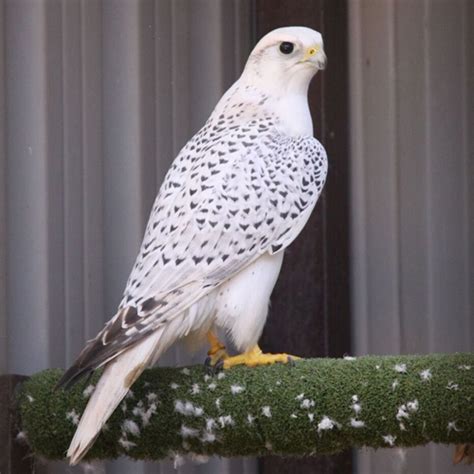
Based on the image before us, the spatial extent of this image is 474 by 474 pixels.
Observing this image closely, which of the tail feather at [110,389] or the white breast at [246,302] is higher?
the white breast at [246,302]

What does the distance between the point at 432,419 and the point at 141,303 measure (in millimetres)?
784

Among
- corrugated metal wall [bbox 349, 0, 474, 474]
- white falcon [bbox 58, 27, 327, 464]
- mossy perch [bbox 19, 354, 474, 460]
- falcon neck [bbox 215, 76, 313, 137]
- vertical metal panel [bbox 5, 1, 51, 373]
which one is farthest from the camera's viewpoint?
corrugated metal wall [bbox 349, 0, 474, 474]

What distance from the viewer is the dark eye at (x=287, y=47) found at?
4.54 m

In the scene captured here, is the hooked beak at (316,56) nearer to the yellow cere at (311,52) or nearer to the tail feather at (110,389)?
the yellow cere at (311,52)

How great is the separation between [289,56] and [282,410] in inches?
45.2

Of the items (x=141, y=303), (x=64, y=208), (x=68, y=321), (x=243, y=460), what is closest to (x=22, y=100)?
(x=64, y=208)

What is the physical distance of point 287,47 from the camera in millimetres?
4547

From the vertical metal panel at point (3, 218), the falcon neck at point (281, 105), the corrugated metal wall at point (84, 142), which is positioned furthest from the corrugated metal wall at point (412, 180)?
the vertical metal panel at point (3, 218)

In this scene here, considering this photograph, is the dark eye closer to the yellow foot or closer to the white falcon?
the white falcon

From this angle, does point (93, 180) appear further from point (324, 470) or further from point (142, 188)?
point (324, 470)

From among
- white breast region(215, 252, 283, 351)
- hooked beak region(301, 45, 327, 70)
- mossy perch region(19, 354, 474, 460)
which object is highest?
hooked beak region(301, 45, 327, 70)

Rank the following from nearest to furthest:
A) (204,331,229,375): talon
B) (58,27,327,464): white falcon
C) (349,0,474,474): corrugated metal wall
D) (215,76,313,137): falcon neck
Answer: (58,27,327,464): white falcon, (204,331,229,375): talon, (215,76,313,137): falcon neck, (349,0,474,474): corrugated metal wall

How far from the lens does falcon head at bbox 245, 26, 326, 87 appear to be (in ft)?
14.8

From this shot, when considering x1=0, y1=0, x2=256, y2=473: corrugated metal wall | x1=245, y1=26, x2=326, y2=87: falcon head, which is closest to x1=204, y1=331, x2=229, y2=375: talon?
x1=0, y1=0, x2=256, y2=473: corrugated metal wall
